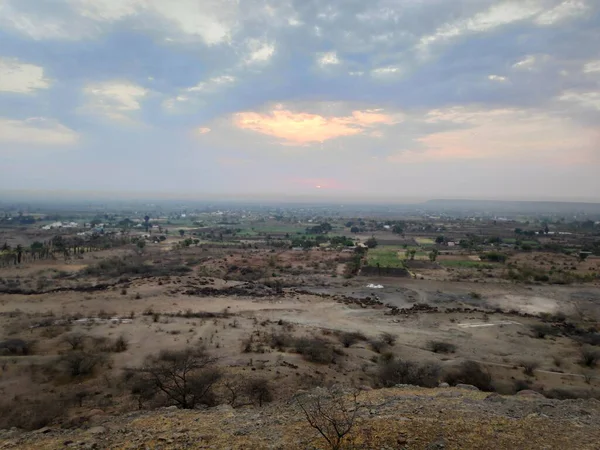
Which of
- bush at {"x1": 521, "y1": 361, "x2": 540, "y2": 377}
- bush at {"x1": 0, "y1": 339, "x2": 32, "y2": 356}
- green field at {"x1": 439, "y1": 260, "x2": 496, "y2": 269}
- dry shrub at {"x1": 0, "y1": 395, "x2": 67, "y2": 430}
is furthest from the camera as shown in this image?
green field at {"x1": 439, "y1": 260, "x2": 496, "y2": 269}

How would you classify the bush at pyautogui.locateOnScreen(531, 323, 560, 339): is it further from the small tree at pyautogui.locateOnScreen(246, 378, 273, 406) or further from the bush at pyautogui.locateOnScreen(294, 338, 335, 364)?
the small tree at pyautogui.locateOnScreen(246, 378, 273, 406)

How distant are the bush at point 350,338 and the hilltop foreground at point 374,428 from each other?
9.99m

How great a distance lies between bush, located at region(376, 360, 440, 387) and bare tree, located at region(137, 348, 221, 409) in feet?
23.8

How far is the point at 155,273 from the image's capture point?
4678 centimetres

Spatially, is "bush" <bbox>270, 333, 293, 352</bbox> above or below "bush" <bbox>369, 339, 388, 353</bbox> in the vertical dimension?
above

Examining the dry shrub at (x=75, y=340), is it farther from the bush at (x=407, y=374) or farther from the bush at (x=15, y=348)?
the bush at (x=407, y=374)

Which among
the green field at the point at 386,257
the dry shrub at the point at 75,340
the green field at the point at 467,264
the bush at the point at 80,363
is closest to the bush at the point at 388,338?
the bush at the point at 80,363

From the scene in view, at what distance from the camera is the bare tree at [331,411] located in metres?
8.93

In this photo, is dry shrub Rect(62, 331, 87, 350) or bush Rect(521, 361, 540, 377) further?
dry shrub Rect(62, 331, 87, 350)

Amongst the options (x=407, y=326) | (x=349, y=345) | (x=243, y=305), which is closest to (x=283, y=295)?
(x=243, y=305)

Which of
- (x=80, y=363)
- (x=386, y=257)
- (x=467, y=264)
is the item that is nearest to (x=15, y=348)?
(x=80, y=363)

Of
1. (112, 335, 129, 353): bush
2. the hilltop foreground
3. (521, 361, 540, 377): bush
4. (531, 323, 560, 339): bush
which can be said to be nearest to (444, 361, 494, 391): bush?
(521, 361, 540, 377): bush

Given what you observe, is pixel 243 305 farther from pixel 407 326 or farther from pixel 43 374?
pixel 43 374

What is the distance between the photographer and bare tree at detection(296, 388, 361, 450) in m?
8.93
